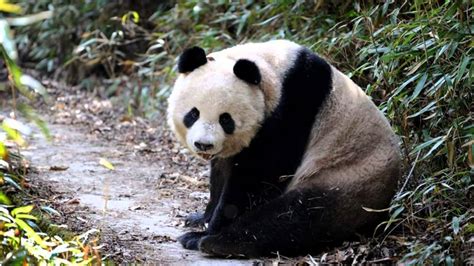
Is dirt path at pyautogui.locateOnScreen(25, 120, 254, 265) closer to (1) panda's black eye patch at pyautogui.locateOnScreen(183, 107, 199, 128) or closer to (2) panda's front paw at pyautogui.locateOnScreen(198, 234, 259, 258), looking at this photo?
(2) panda's front paw at pyautogui.locateOnScreen(198, 234, 259, 258)

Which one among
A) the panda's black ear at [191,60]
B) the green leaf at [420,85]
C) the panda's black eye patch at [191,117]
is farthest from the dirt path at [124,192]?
the green leaf at [420,85]

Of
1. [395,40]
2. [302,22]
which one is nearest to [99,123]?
[302,22]

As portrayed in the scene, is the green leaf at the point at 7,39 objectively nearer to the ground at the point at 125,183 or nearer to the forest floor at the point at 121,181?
the forest floor at the point at 121,181

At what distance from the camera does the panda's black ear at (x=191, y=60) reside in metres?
5.23

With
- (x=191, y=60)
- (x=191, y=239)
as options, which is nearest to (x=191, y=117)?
(x=191, y=60)

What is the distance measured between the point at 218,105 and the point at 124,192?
78.0 inches

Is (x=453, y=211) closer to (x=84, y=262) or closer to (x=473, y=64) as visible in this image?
(x=473, y=64)

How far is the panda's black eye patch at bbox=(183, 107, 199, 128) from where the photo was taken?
16.7 feet

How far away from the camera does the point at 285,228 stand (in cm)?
484

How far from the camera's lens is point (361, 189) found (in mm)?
4918

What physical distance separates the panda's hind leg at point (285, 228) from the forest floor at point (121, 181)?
0.35 feet

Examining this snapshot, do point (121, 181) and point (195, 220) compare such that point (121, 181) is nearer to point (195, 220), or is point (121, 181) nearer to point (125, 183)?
point (125, 183)

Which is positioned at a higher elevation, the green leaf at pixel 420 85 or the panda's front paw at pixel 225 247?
the green leaf at pixel 420 85

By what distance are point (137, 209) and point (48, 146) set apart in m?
2.76
